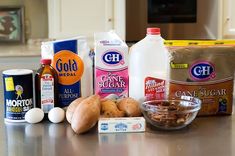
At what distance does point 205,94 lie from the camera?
42.6 inches

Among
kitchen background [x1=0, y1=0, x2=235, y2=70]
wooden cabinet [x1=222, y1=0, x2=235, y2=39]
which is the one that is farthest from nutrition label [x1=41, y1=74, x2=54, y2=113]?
wooden cabinet [x1=222, y1=0, x2=235, y2=39]

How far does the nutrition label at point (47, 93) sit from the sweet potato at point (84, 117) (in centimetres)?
14

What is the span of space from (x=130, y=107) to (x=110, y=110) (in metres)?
0.05

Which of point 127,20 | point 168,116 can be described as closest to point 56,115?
point 168,116

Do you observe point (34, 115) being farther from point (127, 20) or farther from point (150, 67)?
point (127, 20)

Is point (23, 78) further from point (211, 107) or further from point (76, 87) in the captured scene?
point (211, 107)

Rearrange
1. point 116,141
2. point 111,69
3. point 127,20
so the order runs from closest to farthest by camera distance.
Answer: point 116,141
point 111,69
point 127,20

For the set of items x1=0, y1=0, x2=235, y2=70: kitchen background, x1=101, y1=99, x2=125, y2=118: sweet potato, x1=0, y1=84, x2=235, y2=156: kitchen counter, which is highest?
x1=0, y1=0, x2=235, y2=70: kitchen background

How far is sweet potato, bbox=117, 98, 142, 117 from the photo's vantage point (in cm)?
100

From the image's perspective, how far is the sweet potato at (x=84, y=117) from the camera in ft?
3.04

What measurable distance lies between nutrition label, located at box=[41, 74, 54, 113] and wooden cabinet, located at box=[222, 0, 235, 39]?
242cm

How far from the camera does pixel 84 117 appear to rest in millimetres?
925

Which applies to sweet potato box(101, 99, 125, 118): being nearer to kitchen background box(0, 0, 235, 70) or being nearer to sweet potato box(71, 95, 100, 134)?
sweet potato box(71, 95, 100, 134)

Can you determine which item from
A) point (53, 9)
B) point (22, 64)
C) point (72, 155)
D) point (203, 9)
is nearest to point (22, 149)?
point (72, 155)
